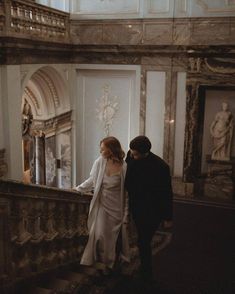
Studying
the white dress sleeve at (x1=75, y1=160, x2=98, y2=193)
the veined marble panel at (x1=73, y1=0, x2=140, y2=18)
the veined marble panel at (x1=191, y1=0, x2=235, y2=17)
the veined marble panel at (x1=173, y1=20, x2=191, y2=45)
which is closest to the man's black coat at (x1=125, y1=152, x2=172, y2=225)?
the white dress sleeve at (x1=75, y1=160, x2=98, y2=193)

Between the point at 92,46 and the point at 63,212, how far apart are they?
6089 mm

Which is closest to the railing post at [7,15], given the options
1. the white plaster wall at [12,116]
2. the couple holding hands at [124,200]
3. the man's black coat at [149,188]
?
the white plaster wall at [12,116]

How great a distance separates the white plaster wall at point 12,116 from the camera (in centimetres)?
743

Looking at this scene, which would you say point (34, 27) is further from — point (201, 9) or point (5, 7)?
point (201, 9)

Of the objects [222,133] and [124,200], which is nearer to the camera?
[124,200]

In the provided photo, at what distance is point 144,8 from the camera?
923 centimetres

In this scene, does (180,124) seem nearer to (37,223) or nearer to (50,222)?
(50,222)

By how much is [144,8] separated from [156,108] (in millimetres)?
2212

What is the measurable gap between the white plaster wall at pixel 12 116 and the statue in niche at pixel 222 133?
166 inches

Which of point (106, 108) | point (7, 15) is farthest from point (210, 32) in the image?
point (7, 15)

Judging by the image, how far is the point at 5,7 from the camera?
23.4 ft

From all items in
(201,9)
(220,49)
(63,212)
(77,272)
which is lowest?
(77,272)

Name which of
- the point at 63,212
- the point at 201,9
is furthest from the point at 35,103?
the point at 63,212

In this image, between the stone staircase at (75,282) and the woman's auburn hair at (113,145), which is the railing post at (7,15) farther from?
the stone staircase at (75,282)
